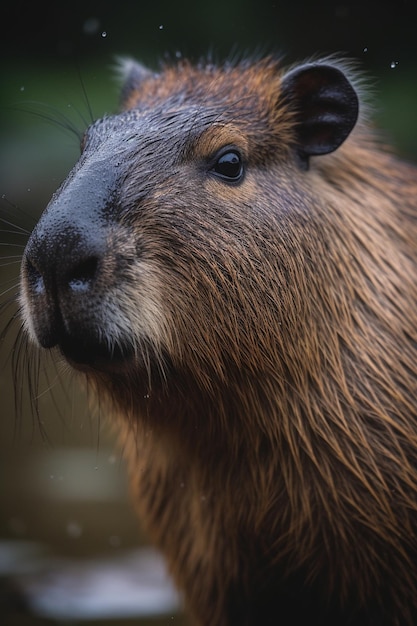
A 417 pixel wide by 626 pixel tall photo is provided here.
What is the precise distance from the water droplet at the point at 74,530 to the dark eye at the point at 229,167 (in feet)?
12.8

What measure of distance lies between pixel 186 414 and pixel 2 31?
12.7 meters

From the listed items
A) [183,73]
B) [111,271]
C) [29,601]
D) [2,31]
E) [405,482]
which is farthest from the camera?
[2,31]

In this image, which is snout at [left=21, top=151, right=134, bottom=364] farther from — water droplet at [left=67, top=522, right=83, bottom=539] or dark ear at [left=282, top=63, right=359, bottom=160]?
water droplet at [left=67, top=522, right=83, bottom=539]

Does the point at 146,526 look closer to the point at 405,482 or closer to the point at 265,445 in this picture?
the point at 265,445

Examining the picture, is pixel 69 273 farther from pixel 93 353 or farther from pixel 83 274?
pixel 93 353

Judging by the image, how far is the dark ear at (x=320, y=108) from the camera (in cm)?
430

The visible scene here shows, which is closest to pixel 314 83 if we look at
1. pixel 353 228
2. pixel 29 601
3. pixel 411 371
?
pixel 353 228

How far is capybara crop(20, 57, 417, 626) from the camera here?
3.69 meters

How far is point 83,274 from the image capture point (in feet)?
11.6

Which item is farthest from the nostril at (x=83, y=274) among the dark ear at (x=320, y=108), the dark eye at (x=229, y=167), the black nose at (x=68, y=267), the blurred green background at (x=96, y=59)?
the blurred green background at (x=96, y=59)

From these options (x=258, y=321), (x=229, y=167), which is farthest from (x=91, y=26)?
(x=258, y=321)

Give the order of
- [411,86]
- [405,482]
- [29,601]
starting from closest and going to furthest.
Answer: [405,482] < [29,601] < [411,86]

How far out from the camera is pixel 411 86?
43.7 ft

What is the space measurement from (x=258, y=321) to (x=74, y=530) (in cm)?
372
